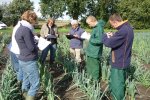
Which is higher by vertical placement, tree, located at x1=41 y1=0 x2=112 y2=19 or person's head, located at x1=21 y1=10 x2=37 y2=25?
person's head, located at x1=21 y1=10 x2=37 y2=25

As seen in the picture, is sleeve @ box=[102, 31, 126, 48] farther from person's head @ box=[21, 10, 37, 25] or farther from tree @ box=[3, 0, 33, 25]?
tree @ box=[3, 0, 33, 25]

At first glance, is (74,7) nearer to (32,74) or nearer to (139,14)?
(139,14)

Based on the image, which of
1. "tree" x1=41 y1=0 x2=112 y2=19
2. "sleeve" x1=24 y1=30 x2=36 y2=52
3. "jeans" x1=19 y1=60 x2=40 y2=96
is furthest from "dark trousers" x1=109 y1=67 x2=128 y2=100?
"tree" x1=41 y1=0 x2=112 y2=19

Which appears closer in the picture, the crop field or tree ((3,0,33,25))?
the crop field

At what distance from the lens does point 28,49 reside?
5777mm

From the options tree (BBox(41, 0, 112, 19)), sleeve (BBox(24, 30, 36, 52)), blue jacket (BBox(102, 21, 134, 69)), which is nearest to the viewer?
sleeve (BBox(24, 30, 36, 52))

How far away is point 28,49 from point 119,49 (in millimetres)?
1399

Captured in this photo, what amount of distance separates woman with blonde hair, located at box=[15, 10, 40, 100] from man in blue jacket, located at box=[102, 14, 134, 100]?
1.14 m

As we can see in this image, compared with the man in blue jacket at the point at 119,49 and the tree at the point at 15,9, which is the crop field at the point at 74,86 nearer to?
the man in blue jacket at the point at 119,49

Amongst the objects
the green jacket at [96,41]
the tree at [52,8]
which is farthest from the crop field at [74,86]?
the tree at [52,8]

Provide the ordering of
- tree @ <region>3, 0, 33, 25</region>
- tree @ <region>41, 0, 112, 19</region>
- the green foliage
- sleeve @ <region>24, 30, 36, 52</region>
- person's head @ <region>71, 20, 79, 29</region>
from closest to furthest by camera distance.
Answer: sleeve @ <region>24, 30, 36, 52</region>, person's head @ <region>71, 20, 79, 29</region>, the green foliage, tree @ <region>3, 0, 33, 25</region>, tree @ <region>41, 0, 112, 19</region>

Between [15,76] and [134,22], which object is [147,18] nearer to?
[134,22]

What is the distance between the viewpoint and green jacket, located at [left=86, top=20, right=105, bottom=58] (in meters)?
6.99

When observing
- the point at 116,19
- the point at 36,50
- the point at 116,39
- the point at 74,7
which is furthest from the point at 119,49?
the point at 74,7
